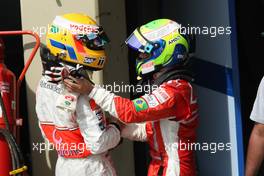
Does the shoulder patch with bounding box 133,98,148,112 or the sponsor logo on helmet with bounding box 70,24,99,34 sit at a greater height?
the sponsor logo on helmet with bounding box 70,24,99,34

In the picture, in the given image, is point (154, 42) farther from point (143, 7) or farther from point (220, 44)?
point (143, 7)

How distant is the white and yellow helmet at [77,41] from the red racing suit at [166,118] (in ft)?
0.54

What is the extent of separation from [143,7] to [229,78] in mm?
972

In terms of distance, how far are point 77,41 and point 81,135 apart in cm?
47

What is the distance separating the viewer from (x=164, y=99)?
2.39 metres

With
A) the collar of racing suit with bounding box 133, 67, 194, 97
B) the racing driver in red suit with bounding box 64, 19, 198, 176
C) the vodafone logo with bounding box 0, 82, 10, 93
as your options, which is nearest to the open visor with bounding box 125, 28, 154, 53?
the racing driver in red suit with bounding box 64, 19, 198, 176

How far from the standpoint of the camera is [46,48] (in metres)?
2.52

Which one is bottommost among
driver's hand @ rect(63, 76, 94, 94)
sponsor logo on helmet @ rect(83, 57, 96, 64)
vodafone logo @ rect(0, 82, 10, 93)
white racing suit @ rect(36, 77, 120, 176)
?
white racing suit @ rect(36, 77, 120, 176)

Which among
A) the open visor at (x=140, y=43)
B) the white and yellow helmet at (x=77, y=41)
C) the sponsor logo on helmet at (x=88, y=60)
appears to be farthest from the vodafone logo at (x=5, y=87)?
the open visor at (x=140, y=43)

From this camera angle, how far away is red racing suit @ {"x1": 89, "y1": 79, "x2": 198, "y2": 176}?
237cm

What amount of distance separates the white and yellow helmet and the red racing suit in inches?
6.5

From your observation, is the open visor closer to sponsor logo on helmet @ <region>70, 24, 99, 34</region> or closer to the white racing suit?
sponsor logo on helmet @ <region>70, 24, 99, 34</region>

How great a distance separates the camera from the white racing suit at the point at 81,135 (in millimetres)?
2402

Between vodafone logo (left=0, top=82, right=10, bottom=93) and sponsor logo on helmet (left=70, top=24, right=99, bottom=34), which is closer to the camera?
sponsor logo on helmet (left=70, top=24, right=99, bottom=34)
